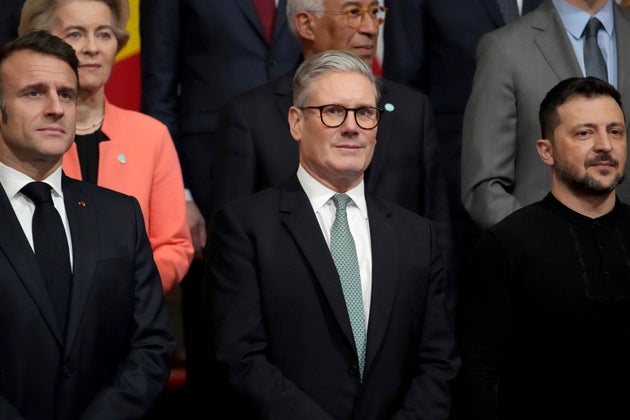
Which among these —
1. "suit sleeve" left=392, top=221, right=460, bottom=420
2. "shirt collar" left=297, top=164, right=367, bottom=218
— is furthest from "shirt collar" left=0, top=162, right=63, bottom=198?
"suit sleeve" left=392, top=221, right=460, bottom=420

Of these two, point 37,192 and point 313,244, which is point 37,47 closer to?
point 37,192

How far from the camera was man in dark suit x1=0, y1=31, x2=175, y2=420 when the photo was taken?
3.49m

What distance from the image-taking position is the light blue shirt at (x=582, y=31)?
4559mm

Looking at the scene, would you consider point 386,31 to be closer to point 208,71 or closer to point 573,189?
point 208,71

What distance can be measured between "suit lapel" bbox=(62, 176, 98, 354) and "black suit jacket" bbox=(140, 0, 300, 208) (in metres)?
1.18

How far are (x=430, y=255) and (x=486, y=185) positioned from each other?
0.57 m

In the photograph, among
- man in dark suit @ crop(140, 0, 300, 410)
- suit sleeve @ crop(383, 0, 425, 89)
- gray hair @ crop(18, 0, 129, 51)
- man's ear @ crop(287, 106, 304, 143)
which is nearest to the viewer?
man's ear @ crop(287, 106, 304, 143)

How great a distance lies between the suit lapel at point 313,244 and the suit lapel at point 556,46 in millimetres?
1114

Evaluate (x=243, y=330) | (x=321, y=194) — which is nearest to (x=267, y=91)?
(x=321, y=194)

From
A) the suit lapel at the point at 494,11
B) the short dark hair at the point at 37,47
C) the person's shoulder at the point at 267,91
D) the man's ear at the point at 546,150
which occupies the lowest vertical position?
the man's ear at the point at 546,150

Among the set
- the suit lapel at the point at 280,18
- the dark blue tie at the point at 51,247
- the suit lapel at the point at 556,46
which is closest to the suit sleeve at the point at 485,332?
the suit lapel at the point at 556,46

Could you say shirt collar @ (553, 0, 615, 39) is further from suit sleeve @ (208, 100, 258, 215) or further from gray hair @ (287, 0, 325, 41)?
suit sleeve @ (208, 100, 258, 215)

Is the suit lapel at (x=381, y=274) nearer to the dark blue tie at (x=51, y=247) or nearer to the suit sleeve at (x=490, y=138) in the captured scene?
the suit sleeve at (x=490, y=138)

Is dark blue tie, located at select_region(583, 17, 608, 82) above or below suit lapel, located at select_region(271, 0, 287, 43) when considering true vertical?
below
